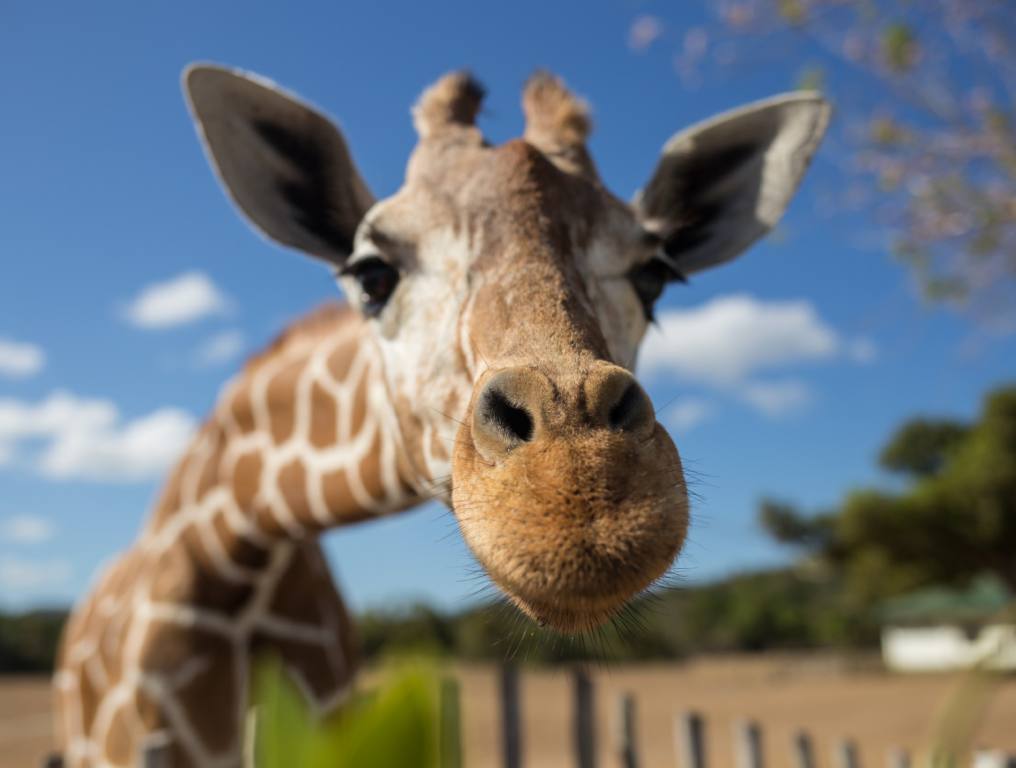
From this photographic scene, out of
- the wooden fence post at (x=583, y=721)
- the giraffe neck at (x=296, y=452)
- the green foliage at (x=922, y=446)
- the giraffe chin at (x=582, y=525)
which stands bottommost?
the wooden fence post at (x=583, y=721)

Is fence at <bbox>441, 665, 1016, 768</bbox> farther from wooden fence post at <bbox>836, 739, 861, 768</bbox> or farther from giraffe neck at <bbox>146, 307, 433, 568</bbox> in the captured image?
giraffe neck at <bbox>146, 307, 433, 568</bbox>

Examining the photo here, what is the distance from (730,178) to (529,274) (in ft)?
4.70

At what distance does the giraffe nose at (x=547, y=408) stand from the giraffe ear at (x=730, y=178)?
147 centimetres

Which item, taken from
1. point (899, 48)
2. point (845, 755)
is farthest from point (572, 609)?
point (899, 48)

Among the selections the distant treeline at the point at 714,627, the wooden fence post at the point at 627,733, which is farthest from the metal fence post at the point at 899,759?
the distant treeline at the point at 714,627

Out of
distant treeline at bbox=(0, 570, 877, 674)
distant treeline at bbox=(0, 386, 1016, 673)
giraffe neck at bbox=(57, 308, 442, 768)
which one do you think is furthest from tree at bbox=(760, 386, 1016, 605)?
giraffe neck at bbox=(57, 308, 442, 768)

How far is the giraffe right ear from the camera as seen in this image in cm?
306

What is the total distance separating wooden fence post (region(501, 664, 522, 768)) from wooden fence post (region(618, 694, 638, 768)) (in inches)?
25.4

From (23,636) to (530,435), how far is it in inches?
1567

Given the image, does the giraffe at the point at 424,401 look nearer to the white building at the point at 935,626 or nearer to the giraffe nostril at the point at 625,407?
the giraffe nostril at the point at 625,407

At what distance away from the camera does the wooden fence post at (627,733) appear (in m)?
4.88

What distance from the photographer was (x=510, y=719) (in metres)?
4.86

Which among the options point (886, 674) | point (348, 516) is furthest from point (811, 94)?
point (886, 674)

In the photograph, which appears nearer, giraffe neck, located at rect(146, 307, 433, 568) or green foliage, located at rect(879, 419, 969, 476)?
giraffe neck, located at rect(146, 307, 433, 568)
